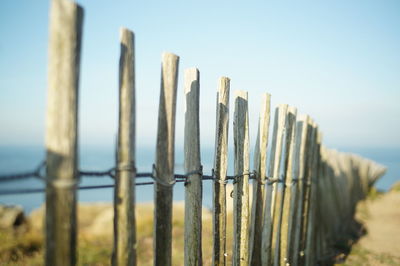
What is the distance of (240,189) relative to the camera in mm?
2607

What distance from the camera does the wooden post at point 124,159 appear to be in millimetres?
1506

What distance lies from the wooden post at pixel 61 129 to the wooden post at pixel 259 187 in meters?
1.97

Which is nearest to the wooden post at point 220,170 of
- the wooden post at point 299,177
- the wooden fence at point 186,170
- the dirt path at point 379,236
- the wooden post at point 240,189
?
the wooden fence at point 186,170

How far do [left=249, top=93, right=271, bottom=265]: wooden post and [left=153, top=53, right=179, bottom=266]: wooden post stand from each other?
1.29m

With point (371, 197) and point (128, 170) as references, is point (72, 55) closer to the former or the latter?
point (128, 170)

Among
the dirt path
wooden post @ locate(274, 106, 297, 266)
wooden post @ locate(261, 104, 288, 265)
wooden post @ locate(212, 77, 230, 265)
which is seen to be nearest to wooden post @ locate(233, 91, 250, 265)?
wooden post @ locate(212, 77, 230, 265)

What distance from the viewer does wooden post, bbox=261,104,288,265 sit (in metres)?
3.13

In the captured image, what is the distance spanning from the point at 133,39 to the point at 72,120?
56 centimetres

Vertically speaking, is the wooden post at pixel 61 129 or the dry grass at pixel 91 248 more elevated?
the wooden post at pixel 61 129

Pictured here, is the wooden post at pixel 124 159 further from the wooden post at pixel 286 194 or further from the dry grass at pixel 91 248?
the dry grass at pixel 91 248

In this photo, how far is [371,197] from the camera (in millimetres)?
15477

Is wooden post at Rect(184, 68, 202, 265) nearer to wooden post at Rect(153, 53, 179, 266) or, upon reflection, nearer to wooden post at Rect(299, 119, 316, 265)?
wooden post at Rect(153, 53, 179, 266)

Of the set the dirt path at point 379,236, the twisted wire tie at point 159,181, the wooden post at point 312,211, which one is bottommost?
the dirt path at point 379,236

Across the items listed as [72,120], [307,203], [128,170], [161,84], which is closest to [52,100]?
[72,120]
